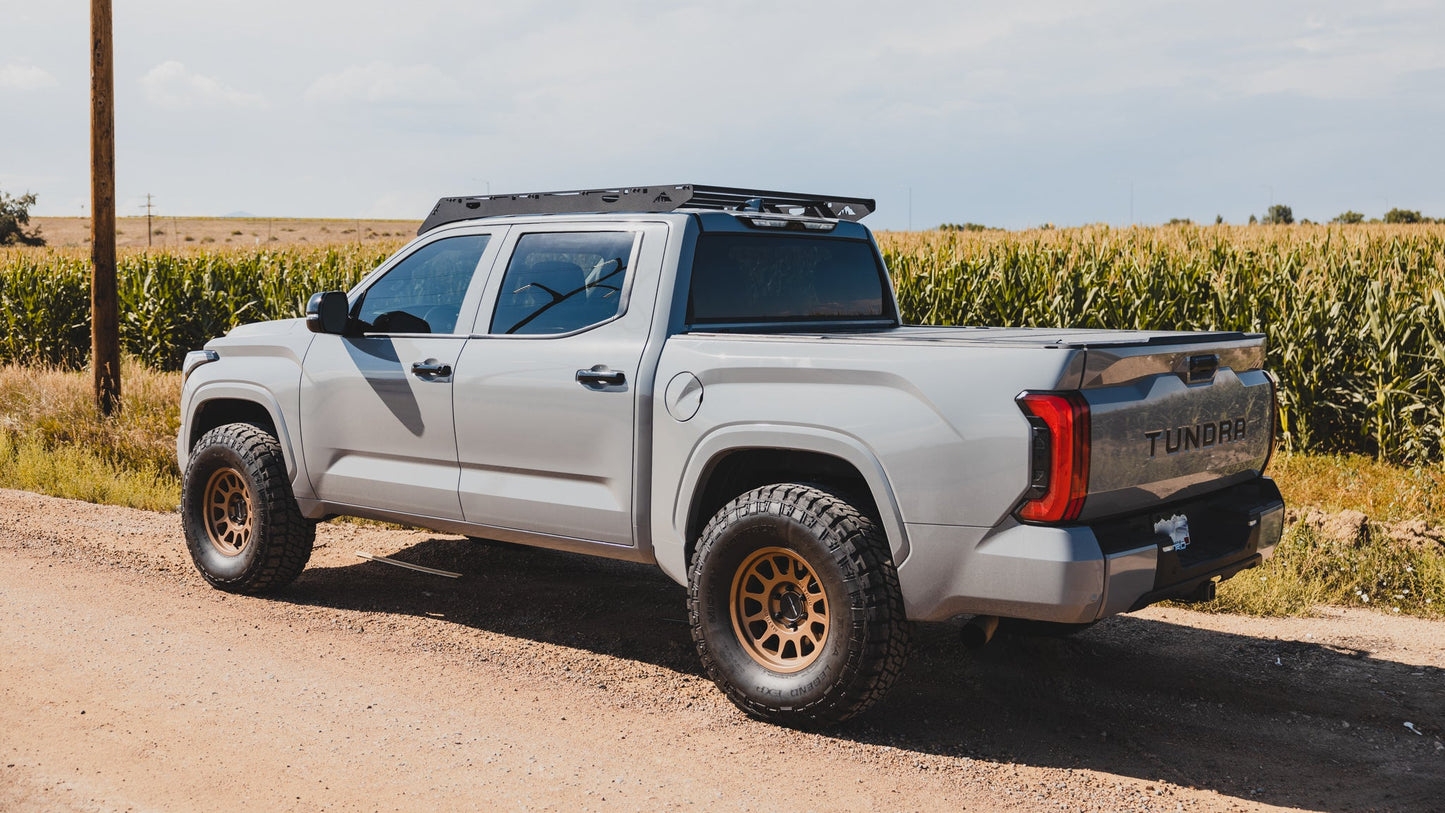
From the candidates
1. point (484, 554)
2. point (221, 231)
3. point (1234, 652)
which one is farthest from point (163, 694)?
point (221, 231)

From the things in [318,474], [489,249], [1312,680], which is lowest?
[1312,680]

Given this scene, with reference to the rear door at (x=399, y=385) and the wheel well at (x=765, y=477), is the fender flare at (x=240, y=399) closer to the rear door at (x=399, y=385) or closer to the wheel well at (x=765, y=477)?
the rear door at (x=399, y=385)

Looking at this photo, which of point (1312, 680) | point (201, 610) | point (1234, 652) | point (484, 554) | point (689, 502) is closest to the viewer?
point (689, 502)

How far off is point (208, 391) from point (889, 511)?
438cm

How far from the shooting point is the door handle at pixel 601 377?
5.07 meters

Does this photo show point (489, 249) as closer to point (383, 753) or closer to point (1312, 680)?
point (383, 753)

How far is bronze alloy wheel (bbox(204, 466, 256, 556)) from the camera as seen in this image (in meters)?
6.77

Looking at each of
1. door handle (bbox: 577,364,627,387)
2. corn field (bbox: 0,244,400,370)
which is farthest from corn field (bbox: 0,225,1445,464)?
door handle (bbox: 577,364,627,387)

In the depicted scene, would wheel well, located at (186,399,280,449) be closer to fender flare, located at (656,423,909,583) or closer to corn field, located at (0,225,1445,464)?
fender flare, located at (656,423,909,583)

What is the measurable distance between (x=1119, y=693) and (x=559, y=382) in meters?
2.80

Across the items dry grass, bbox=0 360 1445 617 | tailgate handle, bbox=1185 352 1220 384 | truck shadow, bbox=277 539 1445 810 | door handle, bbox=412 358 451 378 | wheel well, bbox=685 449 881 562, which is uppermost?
tailgate handle, bbox=1185 352 1220 384

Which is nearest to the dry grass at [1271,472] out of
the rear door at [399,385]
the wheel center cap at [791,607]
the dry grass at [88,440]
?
the dry grass at [88,440]

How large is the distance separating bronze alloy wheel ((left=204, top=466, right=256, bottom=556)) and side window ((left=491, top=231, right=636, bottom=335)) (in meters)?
2.17

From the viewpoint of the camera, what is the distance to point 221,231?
358 feet
